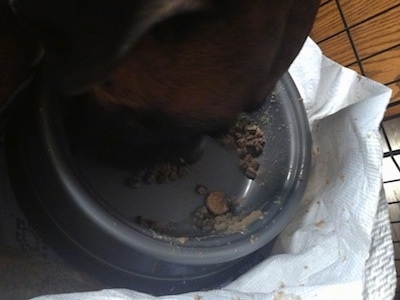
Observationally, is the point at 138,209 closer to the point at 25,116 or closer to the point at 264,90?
the point at 25,116

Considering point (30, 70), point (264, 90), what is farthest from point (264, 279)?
point (30, 70)

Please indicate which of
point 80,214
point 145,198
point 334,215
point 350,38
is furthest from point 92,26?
point 350,38

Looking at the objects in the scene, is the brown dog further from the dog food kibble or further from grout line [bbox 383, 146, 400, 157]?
grout line [bbox 383, 146, 400, 157]

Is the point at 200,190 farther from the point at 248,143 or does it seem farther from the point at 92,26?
the point at 92,26

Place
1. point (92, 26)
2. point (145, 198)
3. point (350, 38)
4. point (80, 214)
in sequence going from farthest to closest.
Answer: point (350, 38)
point (145, 198)
point (80, 214)
point (92, 26)

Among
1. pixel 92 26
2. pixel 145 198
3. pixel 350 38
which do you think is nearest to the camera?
pixel 92 26

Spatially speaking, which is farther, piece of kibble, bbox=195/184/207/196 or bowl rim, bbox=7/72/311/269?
piece of kibble, bbox=195/184/207/196

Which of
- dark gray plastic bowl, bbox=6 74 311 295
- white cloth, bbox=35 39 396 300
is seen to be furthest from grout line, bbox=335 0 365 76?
dark gray plastic bowl, bbox=6 74 311 295
